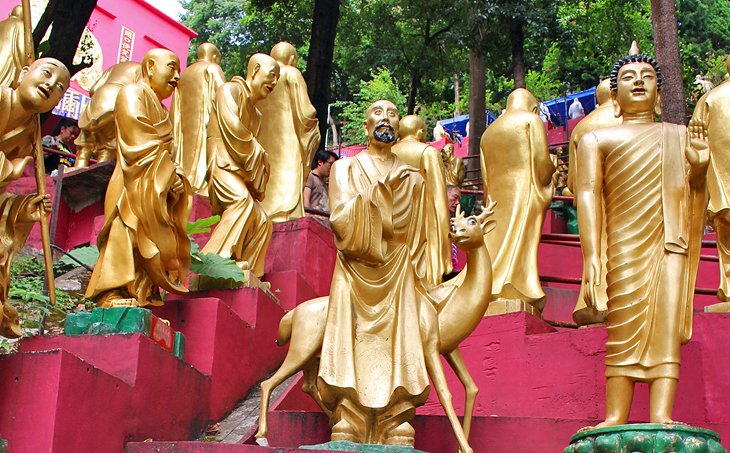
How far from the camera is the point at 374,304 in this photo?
719 cm

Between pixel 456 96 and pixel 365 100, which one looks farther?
pixel 456 96

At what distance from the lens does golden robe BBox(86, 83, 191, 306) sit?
8.11 meters

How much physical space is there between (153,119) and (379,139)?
6.26 ft

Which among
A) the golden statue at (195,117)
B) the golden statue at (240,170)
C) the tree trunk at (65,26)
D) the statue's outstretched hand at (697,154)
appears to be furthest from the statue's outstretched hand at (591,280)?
the tree trunk at (65,26)

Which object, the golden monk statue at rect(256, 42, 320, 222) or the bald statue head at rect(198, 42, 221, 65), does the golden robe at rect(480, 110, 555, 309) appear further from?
the bald statue head at rect(198, 42, 221, 65)

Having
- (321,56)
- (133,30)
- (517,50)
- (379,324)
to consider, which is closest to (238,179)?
(379,324)

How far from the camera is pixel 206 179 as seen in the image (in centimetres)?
1133

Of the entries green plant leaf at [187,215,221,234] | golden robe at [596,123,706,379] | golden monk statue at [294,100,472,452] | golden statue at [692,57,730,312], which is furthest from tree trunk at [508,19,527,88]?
golden robe at [596,123,706,379]

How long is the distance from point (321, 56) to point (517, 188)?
23.7 ft

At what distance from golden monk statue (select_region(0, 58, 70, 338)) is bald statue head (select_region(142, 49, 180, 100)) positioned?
103 cm

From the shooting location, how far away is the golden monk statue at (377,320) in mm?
6895

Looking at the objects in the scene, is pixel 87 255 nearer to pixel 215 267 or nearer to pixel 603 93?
pixel 215 267

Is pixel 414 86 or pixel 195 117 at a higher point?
pixel 414 86

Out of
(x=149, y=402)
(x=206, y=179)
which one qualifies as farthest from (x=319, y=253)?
(x=149, y=402)
